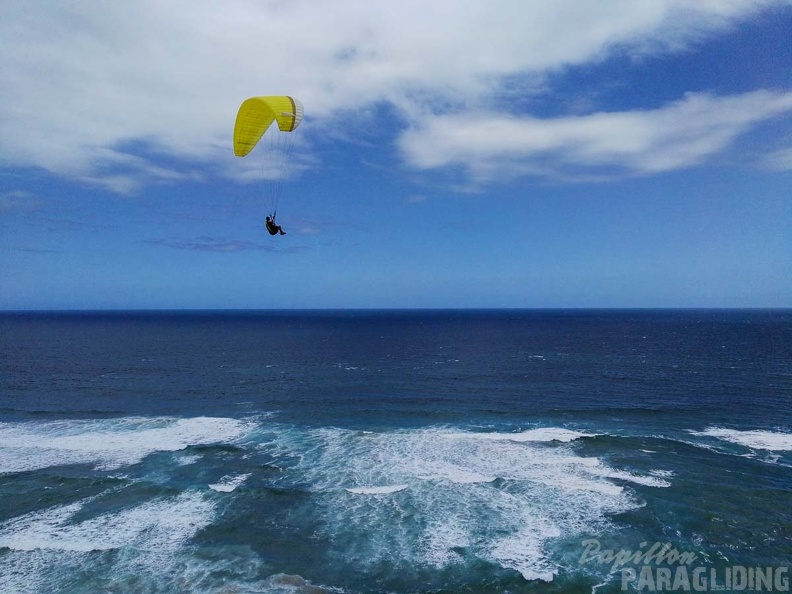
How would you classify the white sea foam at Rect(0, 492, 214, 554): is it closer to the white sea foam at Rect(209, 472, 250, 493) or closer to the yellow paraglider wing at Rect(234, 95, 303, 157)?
the white sea foam at Rect(209, 472, 250, 493)

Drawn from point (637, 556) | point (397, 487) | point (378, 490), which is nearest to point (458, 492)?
point (397, 487)

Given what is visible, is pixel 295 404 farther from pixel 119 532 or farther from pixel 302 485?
pixel 119 532

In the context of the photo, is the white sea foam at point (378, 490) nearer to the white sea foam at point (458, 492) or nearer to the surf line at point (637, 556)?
the white sea foam at point (458, 492)

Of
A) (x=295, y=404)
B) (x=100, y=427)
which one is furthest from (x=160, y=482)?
(x=295, y=404)

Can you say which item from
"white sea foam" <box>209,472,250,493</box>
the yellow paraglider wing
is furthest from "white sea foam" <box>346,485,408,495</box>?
the yellow paraglider wing

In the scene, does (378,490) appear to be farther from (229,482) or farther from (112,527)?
(112,527)

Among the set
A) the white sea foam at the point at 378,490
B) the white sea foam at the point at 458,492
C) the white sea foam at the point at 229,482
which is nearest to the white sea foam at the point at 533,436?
the white sea foam at the point at 458,492
